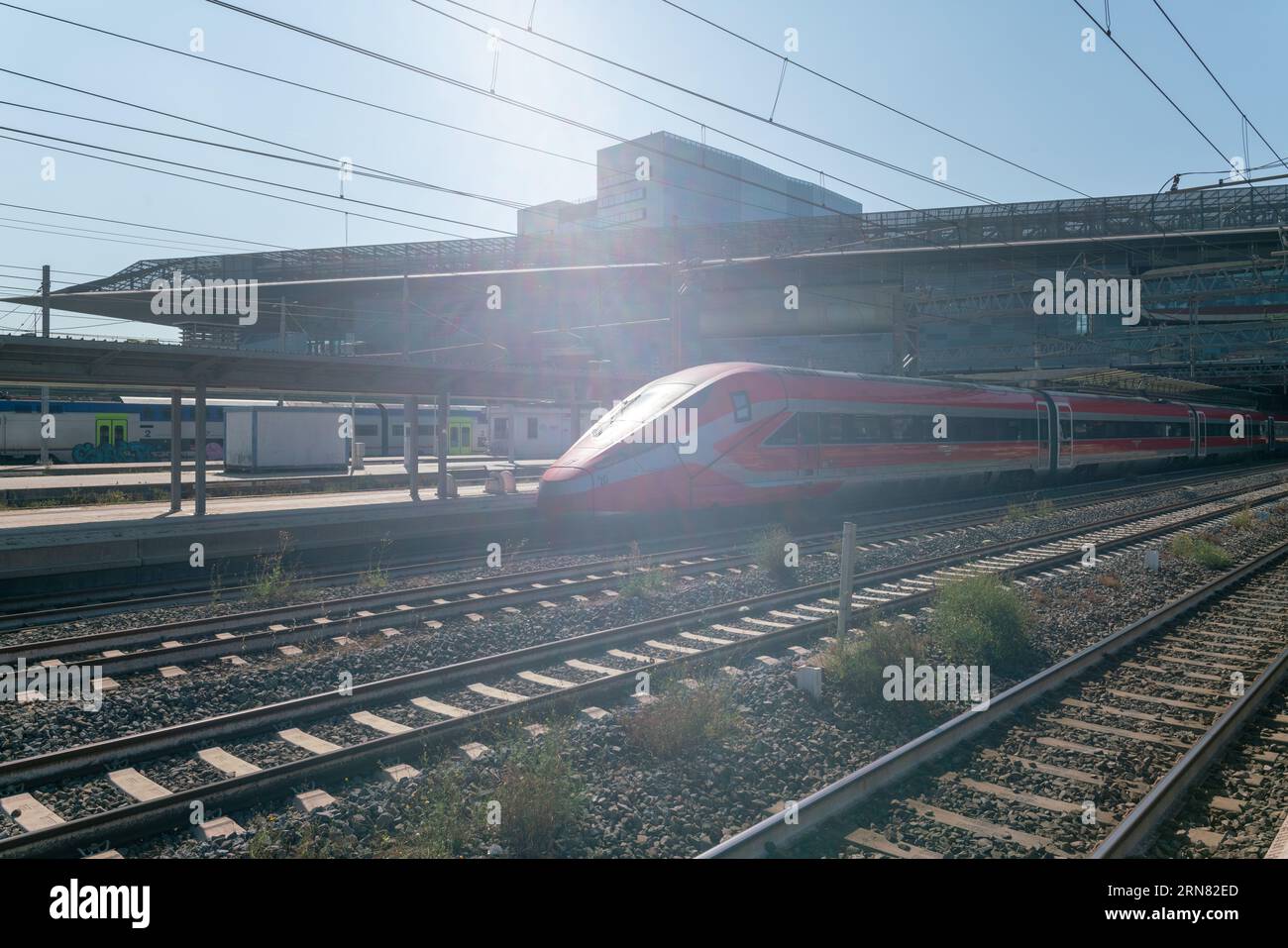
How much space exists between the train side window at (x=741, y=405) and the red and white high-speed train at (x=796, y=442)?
1.0 inches

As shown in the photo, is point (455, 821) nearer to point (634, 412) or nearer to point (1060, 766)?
point (1060, 766)

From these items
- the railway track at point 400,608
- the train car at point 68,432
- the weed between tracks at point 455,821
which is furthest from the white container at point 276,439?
the weed between tracks at point 455,821

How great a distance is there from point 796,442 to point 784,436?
1.41ft

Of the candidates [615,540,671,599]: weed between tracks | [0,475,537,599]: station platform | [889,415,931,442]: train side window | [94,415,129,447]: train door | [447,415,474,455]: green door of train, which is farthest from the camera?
[447,415,474,455]: green door of train

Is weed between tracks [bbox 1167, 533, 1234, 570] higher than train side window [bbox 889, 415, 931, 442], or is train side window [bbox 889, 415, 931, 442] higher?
train side window [bbox 889, 415, 931, 442]

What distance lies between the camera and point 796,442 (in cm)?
1664

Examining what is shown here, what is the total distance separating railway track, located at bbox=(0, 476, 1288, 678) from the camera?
27.2 ft

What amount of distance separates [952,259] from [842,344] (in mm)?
20197

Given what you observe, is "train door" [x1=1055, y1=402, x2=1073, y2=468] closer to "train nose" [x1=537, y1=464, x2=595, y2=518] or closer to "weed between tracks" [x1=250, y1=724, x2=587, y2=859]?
"train nose" [x1=537, y1=464, x2=595, y2=518]

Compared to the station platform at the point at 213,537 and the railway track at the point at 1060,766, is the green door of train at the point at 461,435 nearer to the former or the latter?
the station platform at the point at 213,537

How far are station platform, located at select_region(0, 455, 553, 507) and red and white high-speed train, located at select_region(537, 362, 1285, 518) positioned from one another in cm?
1329

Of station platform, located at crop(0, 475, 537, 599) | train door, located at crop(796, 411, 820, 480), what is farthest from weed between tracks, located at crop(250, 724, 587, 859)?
train door, located at crop(796, 411, 820, 480)

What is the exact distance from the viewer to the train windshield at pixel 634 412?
14641mm
